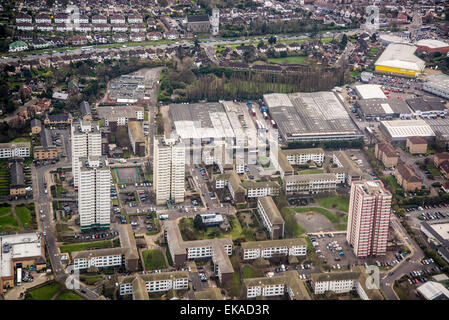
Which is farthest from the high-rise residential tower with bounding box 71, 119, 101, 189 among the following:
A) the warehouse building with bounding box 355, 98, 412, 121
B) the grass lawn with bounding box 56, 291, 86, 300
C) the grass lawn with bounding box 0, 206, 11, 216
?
the warehouse building with bounding box 355, 98, 412, 121

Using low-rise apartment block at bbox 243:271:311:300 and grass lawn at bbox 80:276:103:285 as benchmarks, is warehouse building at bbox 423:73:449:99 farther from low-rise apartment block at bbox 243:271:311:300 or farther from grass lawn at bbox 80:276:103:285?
Answer: grass lawn at bbox 80:276:103:285

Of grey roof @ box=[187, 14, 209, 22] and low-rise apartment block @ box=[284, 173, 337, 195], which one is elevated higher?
grey roof @ box=[187, 14, 209, 22]

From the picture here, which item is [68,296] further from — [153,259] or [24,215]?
[24,215]

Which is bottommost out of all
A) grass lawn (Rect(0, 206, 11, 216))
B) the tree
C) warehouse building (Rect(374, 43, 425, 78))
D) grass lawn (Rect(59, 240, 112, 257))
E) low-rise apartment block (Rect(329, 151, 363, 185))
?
grass lawn (Rect(59, 240, 112, 257))

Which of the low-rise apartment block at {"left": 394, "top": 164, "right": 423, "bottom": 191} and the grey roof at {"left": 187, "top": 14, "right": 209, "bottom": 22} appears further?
the grey roof at {"left": 187, "top": 14, "right": 209, "bottom": 22}

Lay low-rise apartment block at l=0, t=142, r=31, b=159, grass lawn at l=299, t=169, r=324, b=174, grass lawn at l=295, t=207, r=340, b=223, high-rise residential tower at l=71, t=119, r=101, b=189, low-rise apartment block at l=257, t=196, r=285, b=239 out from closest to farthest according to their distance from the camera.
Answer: low-rise apartment block at l=257, t=196, r=285, b=239
grass lawn at l=295, t=207, r=340, b=223
high-rise residential tower at l=71, t=119, r=101, b=189
grass lawn at l=299, t=169, r=324, b=174
low-rise apartment block at l=0, t=142, r=31, b=159
